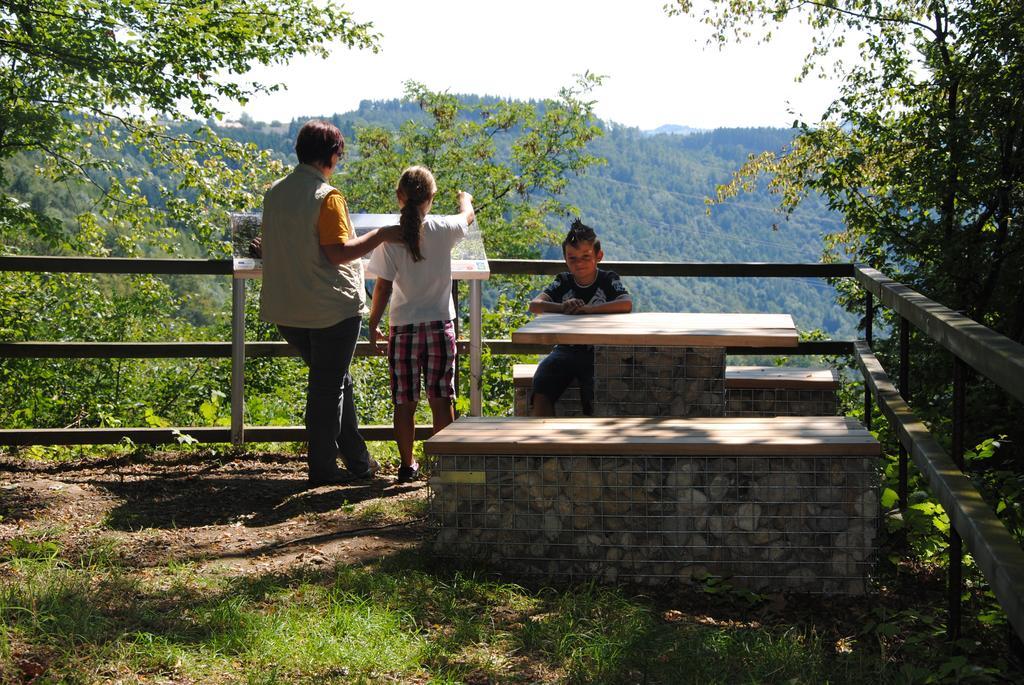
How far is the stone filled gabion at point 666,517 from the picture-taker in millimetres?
3930

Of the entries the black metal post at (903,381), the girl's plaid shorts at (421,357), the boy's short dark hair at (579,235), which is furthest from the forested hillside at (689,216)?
the black metal post at (903,381)

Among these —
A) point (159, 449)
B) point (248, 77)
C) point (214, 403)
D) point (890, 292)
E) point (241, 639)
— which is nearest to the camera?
point (241, 639)

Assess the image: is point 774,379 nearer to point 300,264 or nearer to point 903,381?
point 903,381

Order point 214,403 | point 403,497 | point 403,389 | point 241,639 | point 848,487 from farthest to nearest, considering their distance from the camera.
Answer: point 214,403
point 403,389
point 403,497
point 848,487
point 241,639

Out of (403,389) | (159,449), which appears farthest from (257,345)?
(403,389)

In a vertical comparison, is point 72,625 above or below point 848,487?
below

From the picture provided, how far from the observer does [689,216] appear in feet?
317

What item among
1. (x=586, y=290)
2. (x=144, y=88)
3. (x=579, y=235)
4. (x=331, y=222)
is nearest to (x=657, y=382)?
(x=586, y=290)

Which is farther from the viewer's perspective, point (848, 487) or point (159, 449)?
point (159, 449)

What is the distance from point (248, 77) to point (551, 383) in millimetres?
9092

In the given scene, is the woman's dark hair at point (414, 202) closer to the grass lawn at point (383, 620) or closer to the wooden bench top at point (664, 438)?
the wooden bench top at point (664, 438)

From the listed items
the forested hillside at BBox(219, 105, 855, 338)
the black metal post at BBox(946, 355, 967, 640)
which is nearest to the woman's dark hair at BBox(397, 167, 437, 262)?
the black metal post at BBox(946, 355, 967, 640)

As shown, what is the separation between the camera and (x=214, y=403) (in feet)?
26.0

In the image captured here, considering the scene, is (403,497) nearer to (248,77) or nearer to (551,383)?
(551,383)
